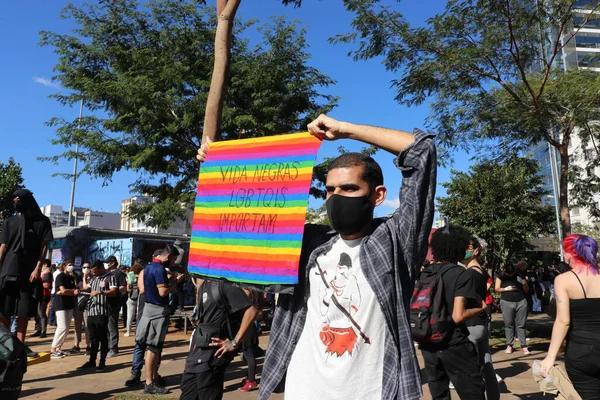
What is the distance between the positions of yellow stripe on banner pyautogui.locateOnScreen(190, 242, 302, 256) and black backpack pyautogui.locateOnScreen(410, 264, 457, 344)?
244 cm

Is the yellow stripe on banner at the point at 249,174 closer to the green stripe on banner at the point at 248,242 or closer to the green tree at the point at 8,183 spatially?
the green stripe on banner at the point at 248,242

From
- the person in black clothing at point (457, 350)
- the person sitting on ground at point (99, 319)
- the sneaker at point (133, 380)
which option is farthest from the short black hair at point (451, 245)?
the person sitting on ground at point (99, 319)

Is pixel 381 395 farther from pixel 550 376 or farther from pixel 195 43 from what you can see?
pixel 195 43

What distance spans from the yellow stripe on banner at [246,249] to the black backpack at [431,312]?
2.44 metres

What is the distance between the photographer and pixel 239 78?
14.6 m

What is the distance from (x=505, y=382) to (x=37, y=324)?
42.8ft

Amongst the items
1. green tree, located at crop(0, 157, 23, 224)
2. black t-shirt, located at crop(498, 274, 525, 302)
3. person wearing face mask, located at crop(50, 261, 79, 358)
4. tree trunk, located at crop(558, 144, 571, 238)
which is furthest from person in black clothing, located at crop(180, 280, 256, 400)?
green tree, located at crop(0, 157, 23, 224)

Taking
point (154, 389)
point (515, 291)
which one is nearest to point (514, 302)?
point (515, 291)

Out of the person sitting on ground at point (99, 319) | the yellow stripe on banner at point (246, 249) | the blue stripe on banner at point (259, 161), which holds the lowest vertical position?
the person sitting on ground at point (99, 319)

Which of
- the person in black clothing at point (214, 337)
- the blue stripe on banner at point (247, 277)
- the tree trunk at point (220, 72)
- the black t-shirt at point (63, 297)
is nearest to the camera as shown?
the blue stripe on banner at point (247, 277)

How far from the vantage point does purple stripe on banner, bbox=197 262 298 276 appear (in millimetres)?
2213

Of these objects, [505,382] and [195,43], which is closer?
[505,382]

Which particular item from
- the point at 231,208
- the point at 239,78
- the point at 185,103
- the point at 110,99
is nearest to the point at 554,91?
the point at 239,78

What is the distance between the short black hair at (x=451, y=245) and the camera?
4.89 m
